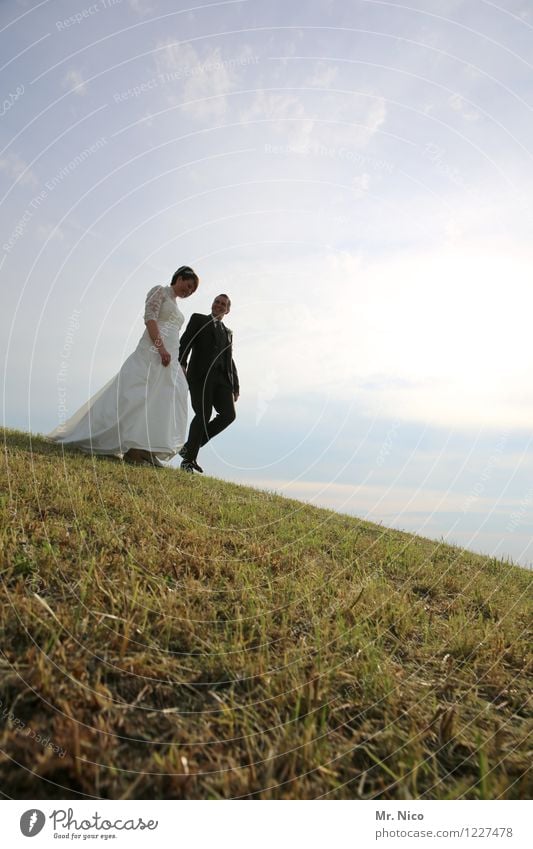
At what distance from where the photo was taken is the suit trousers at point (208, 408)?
12789 mm

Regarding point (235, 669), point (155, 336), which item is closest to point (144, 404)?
point (155, 336)

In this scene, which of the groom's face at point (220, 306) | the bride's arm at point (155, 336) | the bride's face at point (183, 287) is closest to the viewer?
the bride's arm at point (155, 336)

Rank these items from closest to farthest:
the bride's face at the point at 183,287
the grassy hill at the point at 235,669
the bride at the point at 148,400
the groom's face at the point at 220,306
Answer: the grassy hill at the point at 235,669 < the bride at the point at 148,400 < the bride's face at the point at 183,287 < the groom's face at the point at 220,306

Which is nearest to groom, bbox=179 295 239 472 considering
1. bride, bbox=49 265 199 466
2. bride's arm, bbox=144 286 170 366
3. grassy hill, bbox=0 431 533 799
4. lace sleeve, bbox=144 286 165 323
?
bride, bbox=49 265 199 466

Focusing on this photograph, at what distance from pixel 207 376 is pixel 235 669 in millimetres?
10518

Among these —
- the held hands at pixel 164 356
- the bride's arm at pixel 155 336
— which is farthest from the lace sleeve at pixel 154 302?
the held hands at pixel 164 356

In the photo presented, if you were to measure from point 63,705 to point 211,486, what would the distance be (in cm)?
694

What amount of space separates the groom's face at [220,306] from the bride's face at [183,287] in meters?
1.70

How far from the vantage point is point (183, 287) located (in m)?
11.2

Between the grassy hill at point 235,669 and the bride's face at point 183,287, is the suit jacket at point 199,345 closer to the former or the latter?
the bride's face at point 183,287

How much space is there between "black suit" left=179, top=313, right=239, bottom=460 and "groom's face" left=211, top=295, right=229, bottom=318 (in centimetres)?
25
